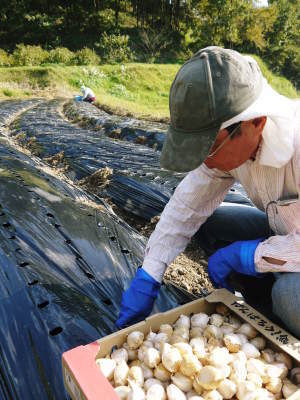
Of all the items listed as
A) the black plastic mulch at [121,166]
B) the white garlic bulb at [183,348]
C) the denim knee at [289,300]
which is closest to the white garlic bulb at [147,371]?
the white garlic bulb at [183,348]

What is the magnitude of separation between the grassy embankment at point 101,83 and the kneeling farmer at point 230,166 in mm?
8712

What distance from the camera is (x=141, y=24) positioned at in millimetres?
22750

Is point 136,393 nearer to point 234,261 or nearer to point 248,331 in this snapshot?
point 248,331

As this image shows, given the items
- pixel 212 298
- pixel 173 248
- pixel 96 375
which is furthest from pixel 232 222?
pixel 96 375

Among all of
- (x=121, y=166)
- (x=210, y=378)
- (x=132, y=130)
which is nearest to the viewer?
(x=210, y=378)

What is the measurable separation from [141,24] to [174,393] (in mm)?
25214

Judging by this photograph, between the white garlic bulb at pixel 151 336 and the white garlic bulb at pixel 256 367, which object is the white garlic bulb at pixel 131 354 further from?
the white garlic bulb at pixel 256 367

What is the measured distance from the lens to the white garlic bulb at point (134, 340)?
1.08 m

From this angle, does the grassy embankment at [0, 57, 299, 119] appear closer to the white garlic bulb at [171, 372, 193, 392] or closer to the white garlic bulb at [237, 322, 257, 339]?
the white garlic bulb at [237, 322, 257, 339]

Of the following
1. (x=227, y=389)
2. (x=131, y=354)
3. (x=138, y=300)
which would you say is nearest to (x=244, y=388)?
(x=227, y=389)

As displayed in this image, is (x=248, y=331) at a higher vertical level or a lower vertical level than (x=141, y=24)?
lower

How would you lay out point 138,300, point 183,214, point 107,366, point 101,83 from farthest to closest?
point 101,83
point 183,214
point 138,300
point 107,366

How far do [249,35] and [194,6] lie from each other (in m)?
4.21

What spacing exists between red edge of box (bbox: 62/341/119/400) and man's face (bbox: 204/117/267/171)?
2.42 ft
